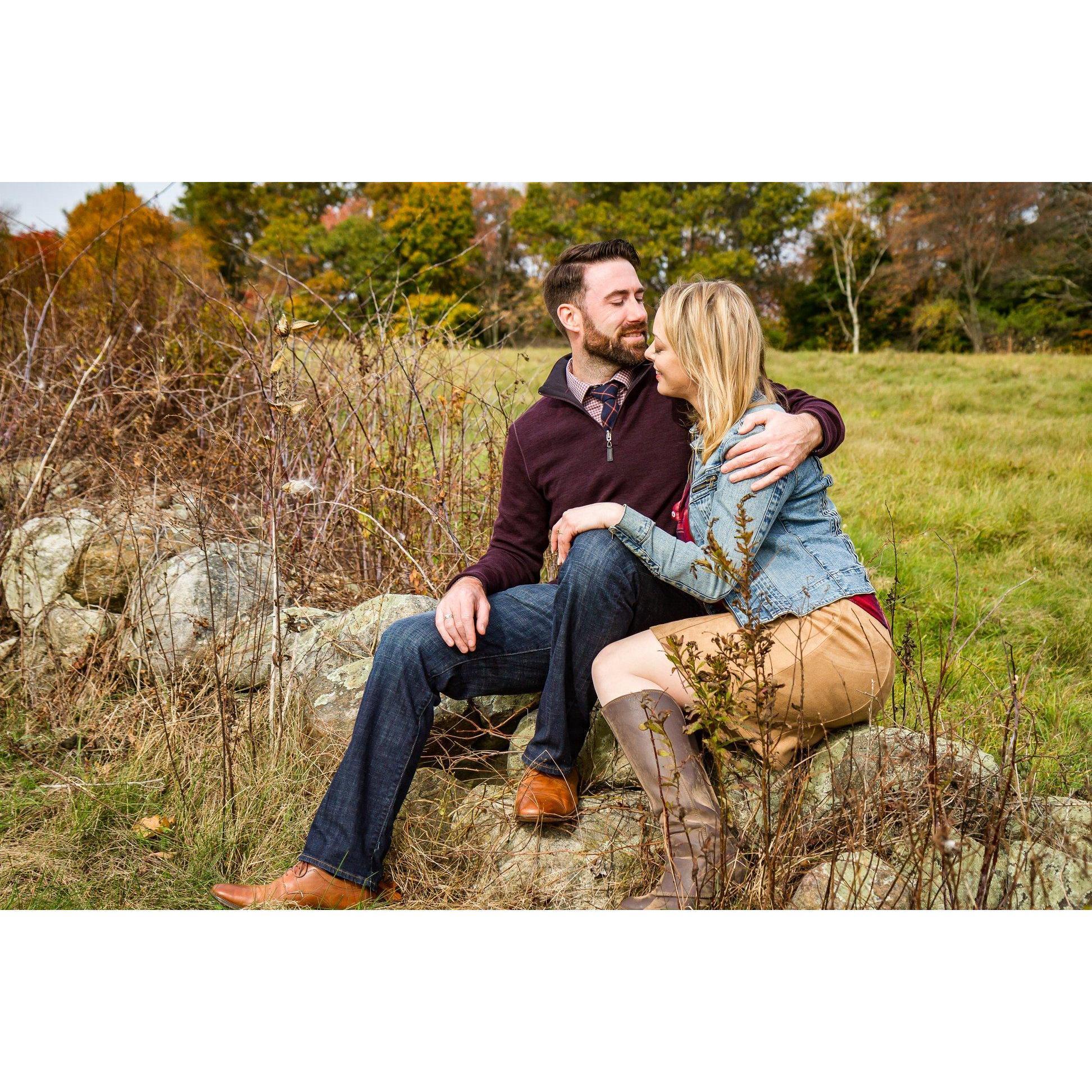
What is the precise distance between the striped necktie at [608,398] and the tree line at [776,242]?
557 centimetres

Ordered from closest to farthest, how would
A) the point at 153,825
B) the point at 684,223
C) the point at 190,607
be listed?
the point at 153,825, the point at 190,607, the point at 684,223

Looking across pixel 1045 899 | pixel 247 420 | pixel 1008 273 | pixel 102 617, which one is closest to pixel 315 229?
pixel 1008 273

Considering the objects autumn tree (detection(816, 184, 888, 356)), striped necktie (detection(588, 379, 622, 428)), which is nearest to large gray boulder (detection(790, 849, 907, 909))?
striped necktie (detection(588, 379, 622, 428))

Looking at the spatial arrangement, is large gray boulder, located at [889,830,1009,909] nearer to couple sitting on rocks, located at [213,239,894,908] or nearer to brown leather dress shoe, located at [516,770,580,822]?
couple sitting on rocks, located at [213,239,894,908]

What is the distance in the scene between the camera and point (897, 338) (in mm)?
16266

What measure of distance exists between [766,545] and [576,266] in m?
1.32

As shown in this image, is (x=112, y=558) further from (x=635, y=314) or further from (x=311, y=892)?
(x=635, y=314)

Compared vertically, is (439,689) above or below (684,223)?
below

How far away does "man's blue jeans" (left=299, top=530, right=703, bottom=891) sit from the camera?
2.41m

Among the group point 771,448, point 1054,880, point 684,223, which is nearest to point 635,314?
point 771,448

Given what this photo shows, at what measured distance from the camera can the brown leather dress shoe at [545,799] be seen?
2496 millimetres

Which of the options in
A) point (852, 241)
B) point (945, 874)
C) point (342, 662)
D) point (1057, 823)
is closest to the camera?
point (945, 874)

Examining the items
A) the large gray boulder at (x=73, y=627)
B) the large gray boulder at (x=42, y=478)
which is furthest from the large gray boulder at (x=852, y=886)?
the large gray boulder at (x=42, y=478)

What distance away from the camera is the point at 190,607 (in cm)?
360
